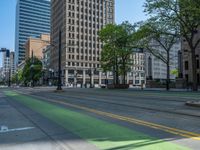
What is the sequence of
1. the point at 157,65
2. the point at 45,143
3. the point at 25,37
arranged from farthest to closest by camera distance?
the point at 25,37 → the point at 157,65 → the point at 45,143

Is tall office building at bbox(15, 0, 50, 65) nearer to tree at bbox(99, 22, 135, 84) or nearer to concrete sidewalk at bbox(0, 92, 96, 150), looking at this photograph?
tree at bbox(99, 22, 135, 84)

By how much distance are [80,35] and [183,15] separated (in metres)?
101

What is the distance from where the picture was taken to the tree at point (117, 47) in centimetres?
5969

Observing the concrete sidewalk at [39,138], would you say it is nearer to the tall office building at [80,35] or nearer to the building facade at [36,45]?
the tall office building at [80,35]

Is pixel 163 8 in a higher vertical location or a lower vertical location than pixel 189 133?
higher

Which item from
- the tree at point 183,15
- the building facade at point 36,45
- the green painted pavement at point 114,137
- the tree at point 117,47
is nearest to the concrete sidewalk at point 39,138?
the green painted pavement at point 114,137

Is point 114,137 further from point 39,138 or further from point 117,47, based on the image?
point 117,47

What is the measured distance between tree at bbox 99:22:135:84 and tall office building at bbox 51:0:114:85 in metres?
63.8

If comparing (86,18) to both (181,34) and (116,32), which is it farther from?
(181,34)

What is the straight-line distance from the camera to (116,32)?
200ft

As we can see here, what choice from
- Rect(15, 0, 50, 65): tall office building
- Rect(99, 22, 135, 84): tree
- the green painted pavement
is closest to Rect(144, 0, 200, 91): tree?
Rect(99, 22, 135, 84): tree

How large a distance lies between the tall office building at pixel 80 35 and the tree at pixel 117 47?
209ft

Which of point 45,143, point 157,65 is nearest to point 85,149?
point 45,143

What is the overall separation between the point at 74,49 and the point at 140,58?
5104 cm
